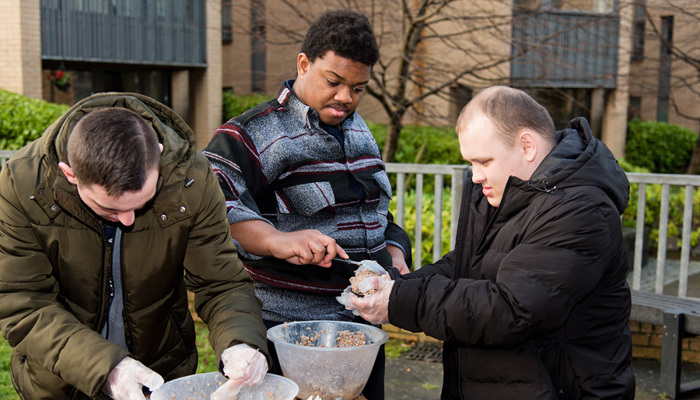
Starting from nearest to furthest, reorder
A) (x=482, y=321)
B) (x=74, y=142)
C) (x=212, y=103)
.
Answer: (x=74, y=142) < (x=482, y=321) < (x=212, y=103)

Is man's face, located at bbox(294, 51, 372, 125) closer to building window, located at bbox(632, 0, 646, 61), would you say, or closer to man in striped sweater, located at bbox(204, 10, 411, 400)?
man in striped sweater, located at bbox(204, 10, 411, 400)

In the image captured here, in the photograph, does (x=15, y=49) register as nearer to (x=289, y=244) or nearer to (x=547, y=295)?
(x=289, y=244)

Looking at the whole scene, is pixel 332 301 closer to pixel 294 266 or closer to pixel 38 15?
pixel 294 266

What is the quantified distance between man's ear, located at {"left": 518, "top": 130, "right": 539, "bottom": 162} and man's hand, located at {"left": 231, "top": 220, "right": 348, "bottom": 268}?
0.71 m

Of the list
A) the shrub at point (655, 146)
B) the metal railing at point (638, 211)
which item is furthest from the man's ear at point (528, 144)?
the shrub at point (655, 146)

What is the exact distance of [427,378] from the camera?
5039 millimetres

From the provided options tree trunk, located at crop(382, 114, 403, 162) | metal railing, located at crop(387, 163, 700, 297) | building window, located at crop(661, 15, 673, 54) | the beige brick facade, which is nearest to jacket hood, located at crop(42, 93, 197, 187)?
metal railing, located at crop(387, 163, 700, 297)

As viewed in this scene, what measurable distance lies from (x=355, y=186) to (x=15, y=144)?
7.04 m

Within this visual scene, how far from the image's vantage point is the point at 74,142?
1774 millimetres

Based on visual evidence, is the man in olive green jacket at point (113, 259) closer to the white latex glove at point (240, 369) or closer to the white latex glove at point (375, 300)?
the white latex glove at point (240, 369)

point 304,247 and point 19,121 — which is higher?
point 19,121

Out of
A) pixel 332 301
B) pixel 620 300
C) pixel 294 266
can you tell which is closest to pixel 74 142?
pixel 294 266

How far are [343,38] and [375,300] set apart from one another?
3.07ft

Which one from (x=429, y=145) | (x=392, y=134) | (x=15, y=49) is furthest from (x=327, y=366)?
(x=15, y=49)
